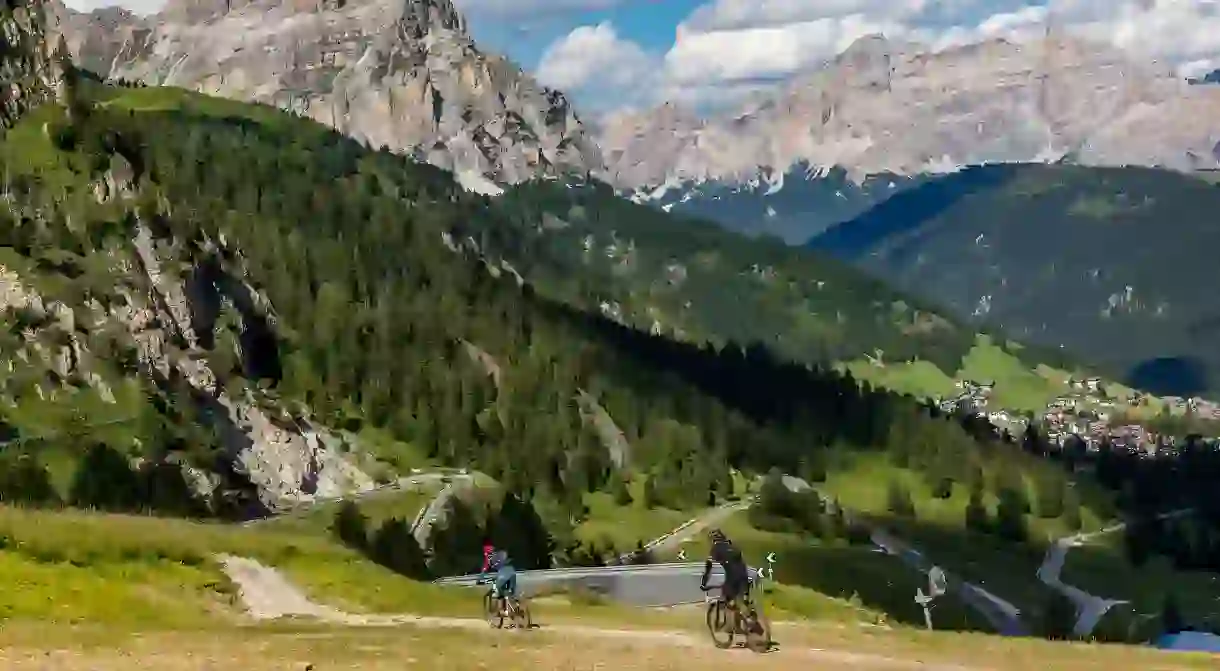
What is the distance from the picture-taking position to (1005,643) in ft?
188

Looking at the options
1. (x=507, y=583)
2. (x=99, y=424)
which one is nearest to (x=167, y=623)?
(x=507, y=583)

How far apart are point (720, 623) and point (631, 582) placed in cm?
5599

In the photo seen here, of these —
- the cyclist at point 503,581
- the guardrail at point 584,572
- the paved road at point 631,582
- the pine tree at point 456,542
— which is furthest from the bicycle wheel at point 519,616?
the pine tree at point 456,542

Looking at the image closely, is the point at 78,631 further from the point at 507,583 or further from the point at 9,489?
the point at 9,489

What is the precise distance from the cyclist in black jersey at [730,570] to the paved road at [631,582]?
113 feet

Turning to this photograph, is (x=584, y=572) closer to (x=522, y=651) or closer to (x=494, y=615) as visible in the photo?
(x=494, y=615)

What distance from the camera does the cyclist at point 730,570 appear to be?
4953cm

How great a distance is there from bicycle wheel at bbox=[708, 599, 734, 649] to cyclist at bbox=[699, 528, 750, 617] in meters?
0.81

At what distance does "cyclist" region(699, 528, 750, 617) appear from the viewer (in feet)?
163

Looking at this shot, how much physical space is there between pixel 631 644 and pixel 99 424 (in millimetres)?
115476

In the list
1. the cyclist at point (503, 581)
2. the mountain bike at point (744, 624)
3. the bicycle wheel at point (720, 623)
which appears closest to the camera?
→ the mountain bike at point (744, 624)

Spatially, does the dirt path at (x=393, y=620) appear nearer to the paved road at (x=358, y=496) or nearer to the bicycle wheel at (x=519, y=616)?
the bicycle wheel at (x=519, y=616)

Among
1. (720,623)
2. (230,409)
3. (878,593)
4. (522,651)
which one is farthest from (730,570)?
(878,593)

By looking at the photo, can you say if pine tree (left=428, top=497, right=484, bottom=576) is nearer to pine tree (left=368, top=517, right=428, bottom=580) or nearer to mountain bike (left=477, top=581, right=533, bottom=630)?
pine tree (left=368, top=517, right=428, bottom=580)
